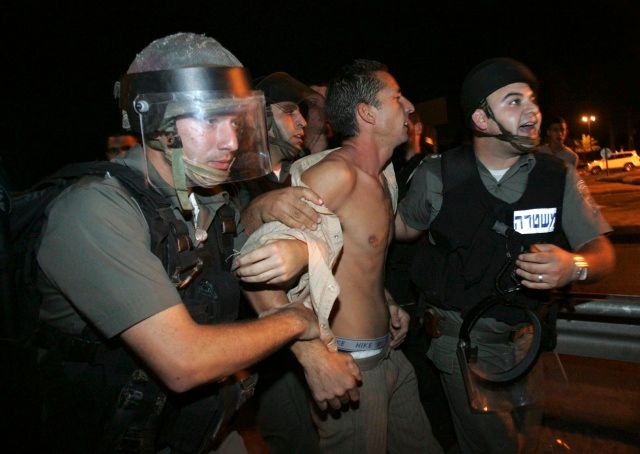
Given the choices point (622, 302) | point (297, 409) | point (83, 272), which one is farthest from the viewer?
point (297, 409)

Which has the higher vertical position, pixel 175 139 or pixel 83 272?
pixel 175 139

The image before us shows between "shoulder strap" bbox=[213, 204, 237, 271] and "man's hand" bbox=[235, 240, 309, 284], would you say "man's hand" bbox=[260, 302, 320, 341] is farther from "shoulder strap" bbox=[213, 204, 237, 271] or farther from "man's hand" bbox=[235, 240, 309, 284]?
"shoulder strap" bbox=[213, 204, 237, 271]

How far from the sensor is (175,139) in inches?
72.0

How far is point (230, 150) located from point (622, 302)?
80.8 inches

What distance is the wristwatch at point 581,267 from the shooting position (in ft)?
7.75

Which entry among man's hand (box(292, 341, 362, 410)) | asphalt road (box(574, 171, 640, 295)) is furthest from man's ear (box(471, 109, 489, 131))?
man's hand (box(292, 341, 362, 410))

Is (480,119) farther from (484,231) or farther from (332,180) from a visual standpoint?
(332,180)

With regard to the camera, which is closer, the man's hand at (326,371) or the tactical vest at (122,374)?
the tactical vest at (122,374)

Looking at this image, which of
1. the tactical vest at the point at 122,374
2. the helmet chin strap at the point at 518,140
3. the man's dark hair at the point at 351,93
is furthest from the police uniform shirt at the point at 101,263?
the helmet chin strap at the point at 518,140

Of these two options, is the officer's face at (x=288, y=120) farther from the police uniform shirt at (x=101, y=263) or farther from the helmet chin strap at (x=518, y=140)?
the police uniform shirt at (x=101, y=263)

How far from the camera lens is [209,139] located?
73.0 inches

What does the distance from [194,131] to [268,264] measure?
58cm

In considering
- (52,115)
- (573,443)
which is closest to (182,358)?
(573,443)

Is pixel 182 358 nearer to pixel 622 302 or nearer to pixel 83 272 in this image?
pixel 83 272
